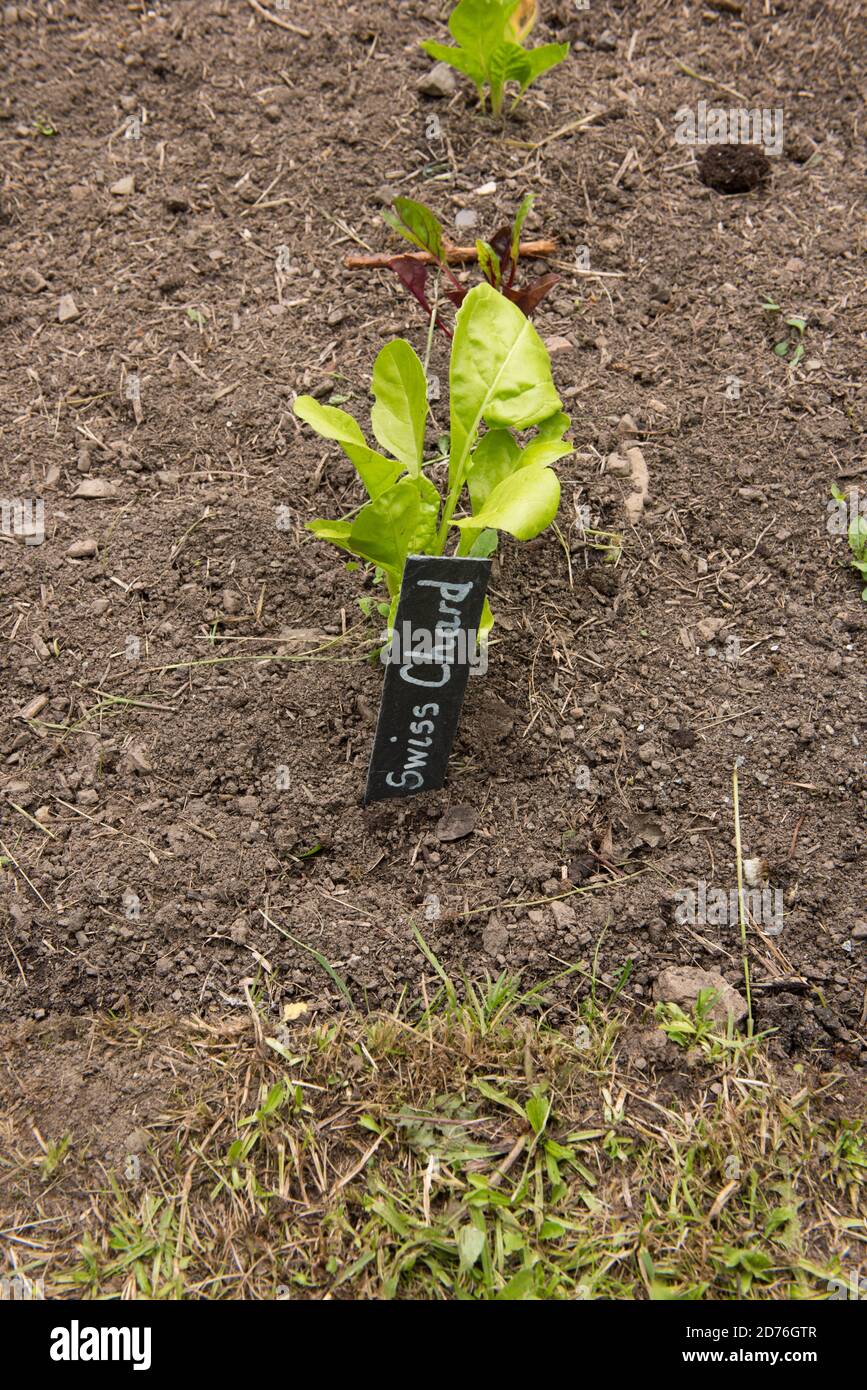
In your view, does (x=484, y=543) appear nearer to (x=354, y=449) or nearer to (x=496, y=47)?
(x=354, y=449)

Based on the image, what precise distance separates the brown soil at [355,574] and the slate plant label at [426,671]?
0.36ft

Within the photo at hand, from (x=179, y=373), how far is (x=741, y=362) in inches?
48.4

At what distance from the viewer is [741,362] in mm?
2324

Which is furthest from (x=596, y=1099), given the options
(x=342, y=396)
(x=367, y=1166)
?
(x=342, y=396)

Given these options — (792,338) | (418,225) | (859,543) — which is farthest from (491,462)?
(792,338)

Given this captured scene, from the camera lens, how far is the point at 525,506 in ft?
4.91

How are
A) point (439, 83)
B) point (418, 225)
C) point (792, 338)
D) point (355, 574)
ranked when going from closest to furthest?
point (418, 225)
point (355, 574)
point (792, 338)
point (439, 83)

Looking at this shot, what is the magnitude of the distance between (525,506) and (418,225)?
809 mm

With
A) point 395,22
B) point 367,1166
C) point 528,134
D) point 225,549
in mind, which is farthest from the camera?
point 395,22

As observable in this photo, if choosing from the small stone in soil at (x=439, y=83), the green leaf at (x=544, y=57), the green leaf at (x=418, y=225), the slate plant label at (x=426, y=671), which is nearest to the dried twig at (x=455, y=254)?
the green leaf at (x=418, y=225)

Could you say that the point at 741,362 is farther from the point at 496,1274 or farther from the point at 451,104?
the point at 496,1274

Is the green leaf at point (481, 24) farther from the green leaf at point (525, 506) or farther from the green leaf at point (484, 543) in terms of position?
the green leaf at point (525, 506)

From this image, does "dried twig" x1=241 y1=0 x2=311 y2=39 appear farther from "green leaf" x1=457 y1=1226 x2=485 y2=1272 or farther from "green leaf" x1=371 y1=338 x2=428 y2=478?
"green leaf" x1=457 y1=1226 x2=485 y2=1272

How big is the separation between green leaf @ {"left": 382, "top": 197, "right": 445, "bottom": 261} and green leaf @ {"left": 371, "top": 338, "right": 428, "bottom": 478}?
340mm
